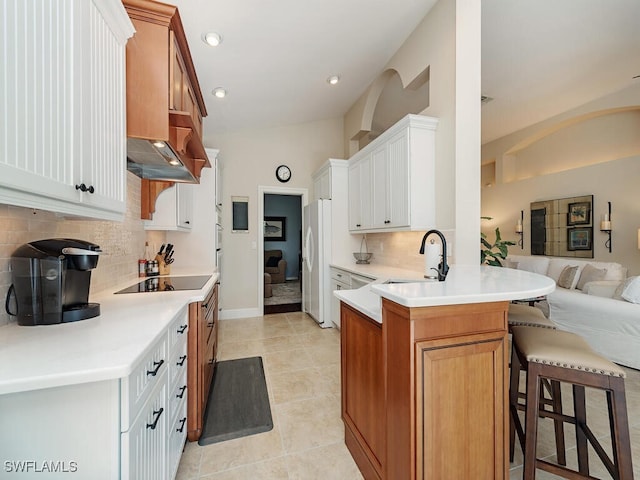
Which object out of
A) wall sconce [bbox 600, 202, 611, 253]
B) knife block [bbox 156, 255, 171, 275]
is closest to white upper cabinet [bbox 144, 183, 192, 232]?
knife block [bbox 156, 255, 171, 275]

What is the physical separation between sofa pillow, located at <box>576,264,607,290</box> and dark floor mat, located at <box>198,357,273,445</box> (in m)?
4.66

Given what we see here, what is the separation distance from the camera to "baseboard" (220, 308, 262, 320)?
4541 mm

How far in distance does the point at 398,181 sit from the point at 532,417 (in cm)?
216

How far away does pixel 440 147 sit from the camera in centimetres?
267

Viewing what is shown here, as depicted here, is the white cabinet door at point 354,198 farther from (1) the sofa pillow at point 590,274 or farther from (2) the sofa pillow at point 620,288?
(1) the sofa pillow at point 590,274

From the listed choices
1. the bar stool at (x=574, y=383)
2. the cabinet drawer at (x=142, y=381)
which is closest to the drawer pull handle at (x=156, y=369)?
the cabinet drawer at (x=142, y=381)

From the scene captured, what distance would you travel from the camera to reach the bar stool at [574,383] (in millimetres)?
1170

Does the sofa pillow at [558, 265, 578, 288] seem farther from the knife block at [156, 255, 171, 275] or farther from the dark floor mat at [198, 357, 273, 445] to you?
the knife block at [156, 255, 171, 275]

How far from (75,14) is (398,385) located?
1.83 metres

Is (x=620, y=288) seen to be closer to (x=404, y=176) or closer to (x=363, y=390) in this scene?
(x=404, y=176)

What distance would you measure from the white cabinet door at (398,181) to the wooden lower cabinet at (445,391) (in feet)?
5.76

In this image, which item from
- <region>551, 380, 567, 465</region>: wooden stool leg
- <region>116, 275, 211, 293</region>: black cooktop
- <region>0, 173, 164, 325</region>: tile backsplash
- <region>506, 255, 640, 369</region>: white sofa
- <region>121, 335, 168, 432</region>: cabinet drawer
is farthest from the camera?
<region>506, 255, 640, 369</region>: white sofa

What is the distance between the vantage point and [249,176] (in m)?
4.66

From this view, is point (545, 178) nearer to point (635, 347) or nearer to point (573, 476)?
point (635, 347)
